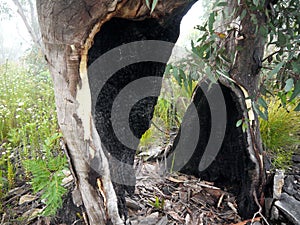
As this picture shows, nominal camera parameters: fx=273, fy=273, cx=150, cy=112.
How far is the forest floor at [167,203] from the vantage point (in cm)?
127

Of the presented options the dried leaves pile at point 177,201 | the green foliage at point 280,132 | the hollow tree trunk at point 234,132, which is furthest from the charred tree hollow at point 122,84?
the green foliage at point 280,132

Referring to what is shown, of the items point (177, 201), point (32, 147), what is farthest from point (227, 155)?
point (32, 147)

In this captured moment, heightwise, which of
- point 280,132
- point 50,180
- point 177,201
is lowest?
point 177,201

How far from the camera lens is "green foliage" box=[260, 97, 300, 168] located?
185cm

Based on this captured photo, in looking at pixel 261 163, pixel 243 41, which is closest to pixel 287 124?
pixel 261 163

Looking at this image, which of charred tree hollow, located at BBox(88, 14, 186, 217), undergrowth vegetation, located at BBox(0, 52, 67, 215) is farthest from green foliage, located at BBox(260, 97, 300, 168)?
undergrowth vegetation, located at BBox(0, 52, 67, 215)

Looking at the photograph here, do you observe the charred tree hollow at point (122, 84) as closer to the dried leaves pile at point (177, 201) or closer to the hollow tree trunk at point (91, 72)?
the hollow tree trunk at point (91, 72)

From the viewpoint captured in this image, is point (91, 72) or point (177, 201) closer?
point (91, 72)

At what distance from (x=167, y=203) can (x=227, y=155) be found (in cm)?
41

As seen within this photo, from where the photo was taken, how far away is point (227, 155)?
1.44 m

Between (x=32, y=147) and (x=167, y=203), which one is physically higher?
(x=32, y=147)

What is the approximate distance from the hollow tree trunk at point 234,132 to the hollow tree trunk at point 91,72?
0.36m

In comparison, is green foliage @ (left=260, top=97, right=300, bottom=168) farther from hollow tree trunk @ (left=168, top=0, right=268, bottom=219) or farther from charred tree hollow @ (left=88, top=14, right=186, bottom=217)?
charred tree hollow @ (left=88, top=14, right=186, bottom=217)

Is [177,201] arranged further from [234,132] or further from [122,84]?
[122,84]
